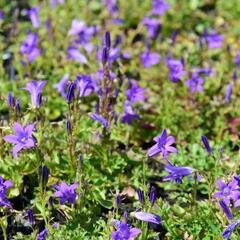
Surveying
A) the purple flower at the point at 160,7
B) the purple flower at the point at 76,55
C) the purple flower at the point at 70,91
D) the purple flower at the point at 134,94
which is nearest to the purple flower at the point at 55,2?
the purple flower at the point at 160,7

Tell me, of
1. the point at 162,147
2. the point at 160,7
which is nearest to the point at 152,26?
the point at 160,7

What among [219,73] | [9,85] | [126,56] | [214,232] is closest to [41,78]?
[9,85]

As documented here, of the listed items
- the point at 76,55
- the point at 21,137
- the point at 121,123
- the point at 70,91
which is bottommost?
the point at 121,123

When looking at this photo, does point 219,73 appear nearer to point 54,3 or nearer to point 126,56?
point 126,56

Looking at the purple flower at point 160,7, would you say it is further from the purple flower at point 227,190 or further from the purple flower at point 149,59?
the purple flower at point 227,190

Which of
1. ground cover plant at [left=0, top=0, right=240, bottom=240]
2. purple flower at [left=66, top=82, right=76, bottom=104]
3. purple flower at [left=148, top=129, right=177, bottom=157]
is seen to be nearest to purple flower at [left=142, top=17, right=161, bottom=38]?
ground cover plant at [left=0, top=0, right=240, bottom=240]

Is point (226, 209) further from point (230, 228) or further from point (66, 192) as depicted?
point (66, 192)
